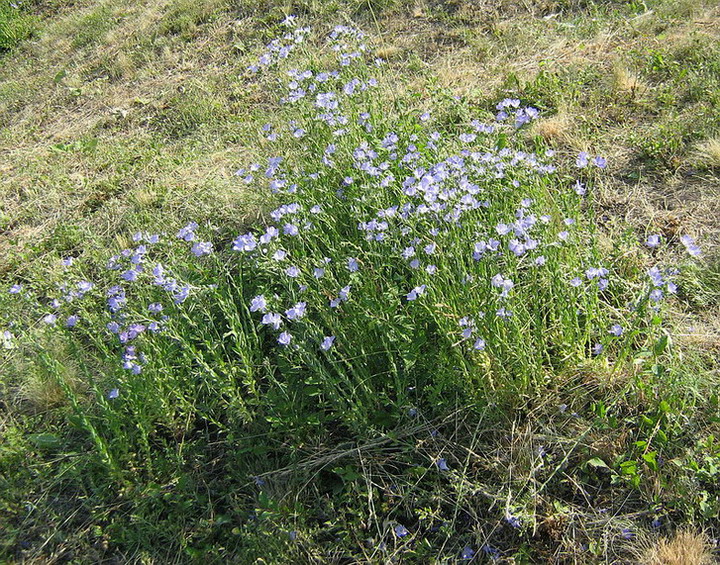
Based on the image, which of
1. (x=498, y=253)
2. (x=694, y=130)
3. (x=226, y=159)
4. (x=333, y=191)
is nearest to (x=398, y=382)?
(x=498, y=253)

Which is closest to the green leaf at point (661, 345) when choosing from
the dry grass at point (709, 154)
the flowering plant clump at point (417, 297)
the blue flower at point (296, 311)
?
the flowering plant clump at point (417, 297)

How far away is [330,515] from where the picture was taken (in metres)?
2.26

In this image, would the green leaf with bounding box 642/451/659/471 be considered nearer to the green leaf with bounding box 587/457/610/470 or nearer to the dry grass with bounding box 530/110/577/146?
the green leaf with bounding box 587/457/610/470

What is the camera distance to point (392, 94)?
15.0ft

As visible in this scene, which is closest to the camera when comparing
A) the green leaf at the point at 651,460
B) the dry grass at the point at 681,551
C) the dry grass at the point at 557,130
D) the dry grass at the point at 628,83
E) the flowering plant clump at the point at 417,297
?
the dry grass at the point at 681,551

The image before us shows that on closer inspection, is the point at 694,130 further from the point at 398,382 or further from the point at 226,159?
the point at 226,159

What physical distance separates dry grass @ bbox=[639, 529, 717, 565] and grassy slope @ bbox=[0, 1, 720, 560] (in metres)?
0.20

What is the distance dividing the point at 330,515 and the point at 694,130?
3060 mm

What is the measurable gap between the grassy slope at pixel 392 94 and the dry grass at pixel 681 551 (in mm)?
199

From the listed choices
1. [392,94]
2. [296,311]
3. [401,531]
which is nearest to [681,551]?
[401,531]

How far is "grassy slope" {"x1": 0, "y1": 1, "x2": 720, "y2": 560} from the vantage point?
3.07m

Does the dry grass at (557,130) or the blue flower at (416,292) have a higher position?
the blue flower at (416,292)

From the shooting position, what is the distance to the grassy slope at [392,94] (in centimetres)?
307

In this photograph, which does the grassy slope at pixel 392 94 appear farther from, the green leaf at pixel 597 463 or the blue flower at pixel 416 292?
the blue flower at pixel 416 292
